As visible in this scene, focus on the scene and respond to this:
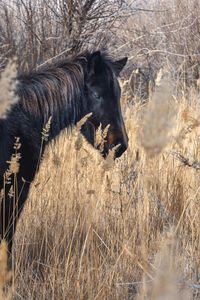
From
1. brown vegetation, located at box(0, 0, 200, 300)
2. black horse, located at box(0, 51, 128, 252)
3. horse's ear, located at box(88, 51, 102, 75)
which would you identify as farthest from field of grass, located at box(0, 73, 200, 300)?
horse's ear, located at box(88, 51, 102, 75)

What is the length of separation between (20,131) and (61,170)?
34.3 inches

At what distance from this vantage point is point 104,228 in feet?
12.5

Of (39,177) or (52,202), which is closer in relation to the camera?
(52,202)

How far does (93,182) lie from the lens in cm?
421

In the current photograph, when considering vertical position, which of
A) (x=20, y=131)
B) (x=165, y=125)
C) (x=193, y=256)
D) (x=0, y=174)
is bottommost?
(x=193, y=256)

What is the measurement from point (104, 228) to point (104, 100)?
2.71 feet

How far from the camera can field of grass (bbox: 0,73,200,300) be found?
2.96m

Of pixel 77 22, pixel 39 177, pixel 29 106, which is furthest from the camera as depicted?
pixel 77 22

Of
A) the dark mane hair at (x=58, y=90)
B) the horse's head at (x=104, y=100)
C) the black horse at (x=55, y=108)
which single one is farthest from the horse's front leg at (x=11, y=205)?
the horse's head at (x=104, y=100)

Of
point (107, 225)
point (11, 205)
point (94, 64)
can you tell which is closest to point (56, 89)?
point (94, 64)

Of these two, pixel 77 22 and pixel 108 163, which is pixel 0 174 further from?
pixel 77 22

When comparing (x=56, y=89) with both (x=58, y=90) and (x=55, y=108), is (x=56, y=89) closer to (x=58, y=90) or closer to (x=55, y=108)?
(x=58, y=90)

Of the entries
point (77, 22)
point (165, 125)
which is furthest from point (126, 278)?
point (77, 22)

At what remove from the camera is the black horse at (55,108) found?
3322 millimetres
